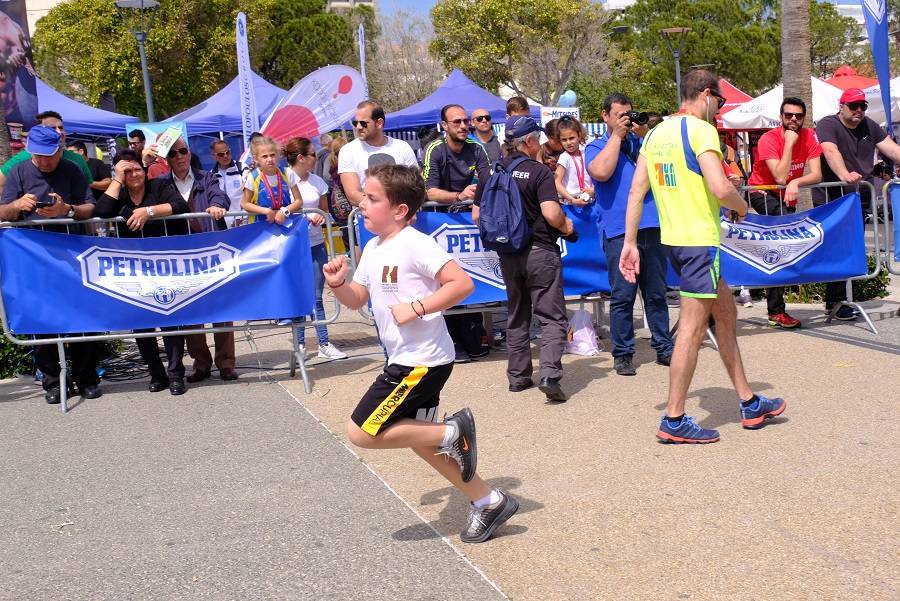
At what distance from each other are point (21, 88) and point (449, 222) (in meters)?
4.47

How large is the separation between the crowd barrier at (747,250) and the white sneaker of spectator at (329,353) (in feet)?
3.24

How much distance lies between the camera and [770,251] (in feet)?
27.5

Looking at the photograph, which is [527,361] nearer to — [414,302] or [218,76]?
[414,302]

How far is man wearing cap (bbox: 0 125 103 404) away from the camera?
24.8ft

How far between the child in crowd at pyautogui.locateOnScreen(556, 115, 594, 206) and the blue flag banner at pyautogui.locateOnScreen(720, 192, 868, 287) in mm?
1174

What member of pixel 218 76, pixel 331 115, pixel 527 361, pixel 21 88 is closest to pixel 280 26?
pixel 218 76

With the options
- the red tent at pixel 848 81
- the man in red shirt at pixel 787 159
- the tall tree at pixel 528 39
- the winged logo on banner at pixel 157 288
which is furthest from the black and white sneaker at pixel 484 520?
the tall tree at pixel 528 39

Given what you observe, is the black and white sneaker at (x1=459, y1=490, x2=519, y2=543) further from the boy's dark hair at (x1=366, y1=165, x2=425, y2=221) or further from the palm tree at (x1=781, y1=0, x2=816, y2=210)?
the palm tree at (x1=781, y1=0, x2=816, y2=210)

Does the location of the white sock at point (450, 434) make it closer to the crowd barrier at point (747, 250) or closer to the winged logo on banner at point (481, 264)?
the crowd barrier at point (747, 250)

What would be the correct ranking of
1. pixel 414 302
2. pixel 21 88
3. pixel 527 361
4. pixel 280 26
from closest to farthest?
pixel 414 302, pixel 527 361, pixel 21 88, pixel 280 26

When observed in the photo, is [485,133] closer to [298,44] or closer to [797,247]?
[797,247]

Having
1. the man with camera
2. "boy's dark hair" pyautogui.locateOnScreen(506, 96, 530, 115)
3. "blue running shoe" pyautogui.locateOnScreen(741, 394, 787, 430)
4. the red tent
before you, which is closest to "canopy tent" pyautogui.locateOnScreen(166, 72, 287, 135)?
the red tent

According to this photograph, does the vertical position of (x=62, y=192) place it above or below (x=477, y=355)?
above

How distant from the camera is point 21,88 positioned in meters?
9.54
